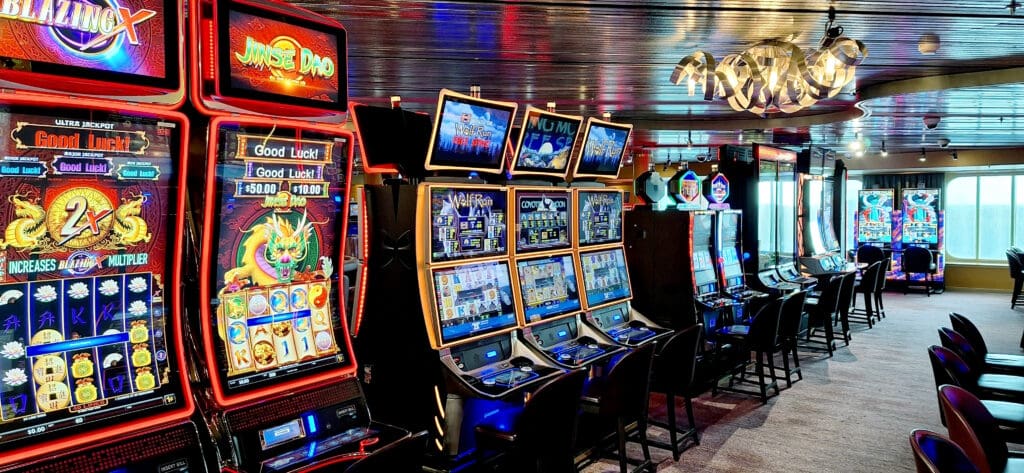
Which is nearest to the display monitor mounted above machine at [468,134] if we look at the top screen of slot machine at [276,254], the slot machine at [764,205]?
the top screen of slot machine at [276,254]

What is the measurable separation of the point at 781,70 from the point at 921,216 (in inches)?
Result: 412

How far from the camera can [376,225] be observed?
3.67m

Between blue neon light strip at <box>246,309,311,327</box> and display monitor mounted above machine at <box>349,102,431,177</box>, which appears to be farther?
display monitor mounted above machine at <box>349,102,431,177</box>

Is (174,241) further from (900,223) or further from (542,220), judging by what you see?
(900,223)

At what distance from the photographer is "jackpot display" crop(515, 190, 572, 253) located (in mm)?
4062

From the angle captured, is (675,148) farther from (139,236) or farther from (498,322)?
(139,236)

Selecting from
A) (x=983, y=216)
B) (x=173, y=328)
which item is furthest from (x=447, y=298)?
(x=983, y=216)

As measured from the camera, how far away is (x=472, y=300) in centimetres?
366

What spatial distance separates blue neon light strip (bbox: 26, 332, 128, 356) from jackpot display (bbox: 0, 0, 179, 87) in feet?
2.43

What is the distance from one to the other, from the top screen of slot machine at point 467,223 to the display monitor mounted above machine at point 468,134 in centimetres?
15

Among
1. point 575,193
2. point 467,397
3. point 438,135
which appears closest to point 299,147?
point 438,135

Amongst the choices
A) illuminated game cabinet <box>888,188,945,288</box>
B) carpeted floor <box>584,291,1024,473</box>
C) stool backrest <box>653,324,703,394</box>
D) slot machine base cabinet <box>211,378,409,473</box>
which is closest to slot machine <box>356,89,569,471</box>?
stool backrest <box>653,324,703,394</box>

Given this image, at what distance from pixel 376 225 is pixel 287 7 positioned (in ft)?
5.05

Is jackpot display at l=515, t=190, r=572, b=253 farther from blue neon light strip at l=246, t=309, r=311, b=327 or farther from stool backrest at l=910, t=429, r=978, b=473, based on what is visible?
stool backrest at l=910, t=429, r=978, b=473
